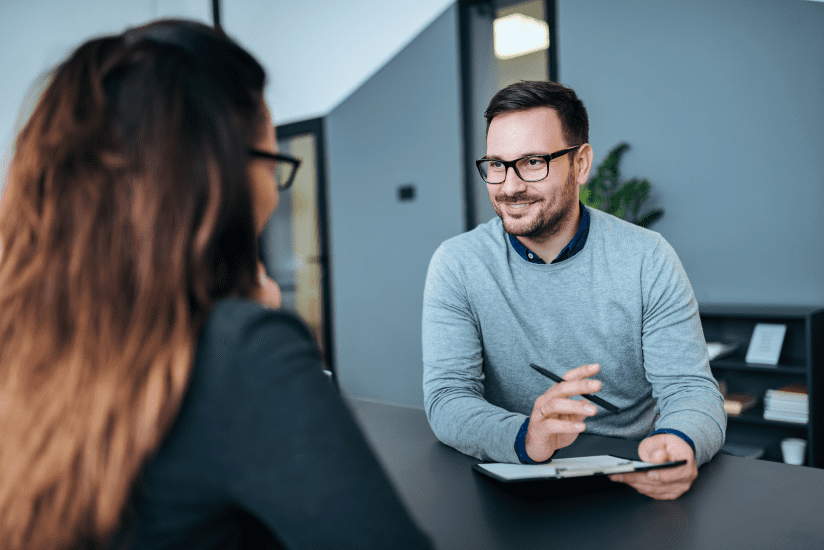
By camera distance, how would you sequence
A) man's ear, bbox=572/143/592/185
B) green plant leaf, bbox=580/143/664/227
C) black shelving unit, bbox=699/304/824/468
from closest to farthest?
man's ear, bbox=572/143/592/185
black shelving unit, bbox=699/304/824/468
green plant leaf, bbox=580/143/664/227

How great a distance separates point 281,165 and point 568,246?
98cm

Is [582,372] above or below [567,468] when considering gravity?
above

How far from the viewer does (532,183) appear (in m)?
1.53

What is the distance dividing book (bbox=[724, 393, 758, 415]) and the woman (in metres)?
2.70

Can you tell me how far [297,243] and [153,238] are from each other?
15.8ft

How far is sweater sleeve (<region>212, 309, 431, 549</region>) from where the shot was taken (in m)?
0.48

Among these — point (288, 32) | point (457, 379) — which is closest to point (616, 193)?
point (457, 379)

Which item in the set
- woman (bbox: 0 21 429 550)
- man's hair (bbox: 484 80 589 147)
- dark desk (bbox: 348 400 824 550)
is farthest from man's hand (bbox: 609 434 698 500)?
man's hair (bbox: 484 80 589 147)

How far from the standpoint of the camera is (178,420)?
493 millimetres

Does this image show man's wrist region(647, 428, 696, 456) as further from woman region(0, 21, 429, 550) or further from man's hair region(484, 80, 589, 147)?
man's hair region(484, 80, 589, 147)

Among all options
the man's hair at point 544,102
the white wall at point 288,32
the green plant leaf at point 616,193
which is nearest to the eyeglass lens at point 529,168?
the man's hair at point 544,102

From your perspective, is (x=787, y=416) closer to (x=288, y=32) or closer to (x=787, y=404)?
(x=787, y=404)

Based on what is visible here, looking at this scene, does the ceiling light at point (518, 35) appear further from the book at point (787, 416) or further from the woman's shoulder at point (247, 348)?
the woman's shoulder at point (247, 348)

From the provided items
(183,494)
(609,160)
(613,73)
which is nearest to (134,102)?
(183,494)
